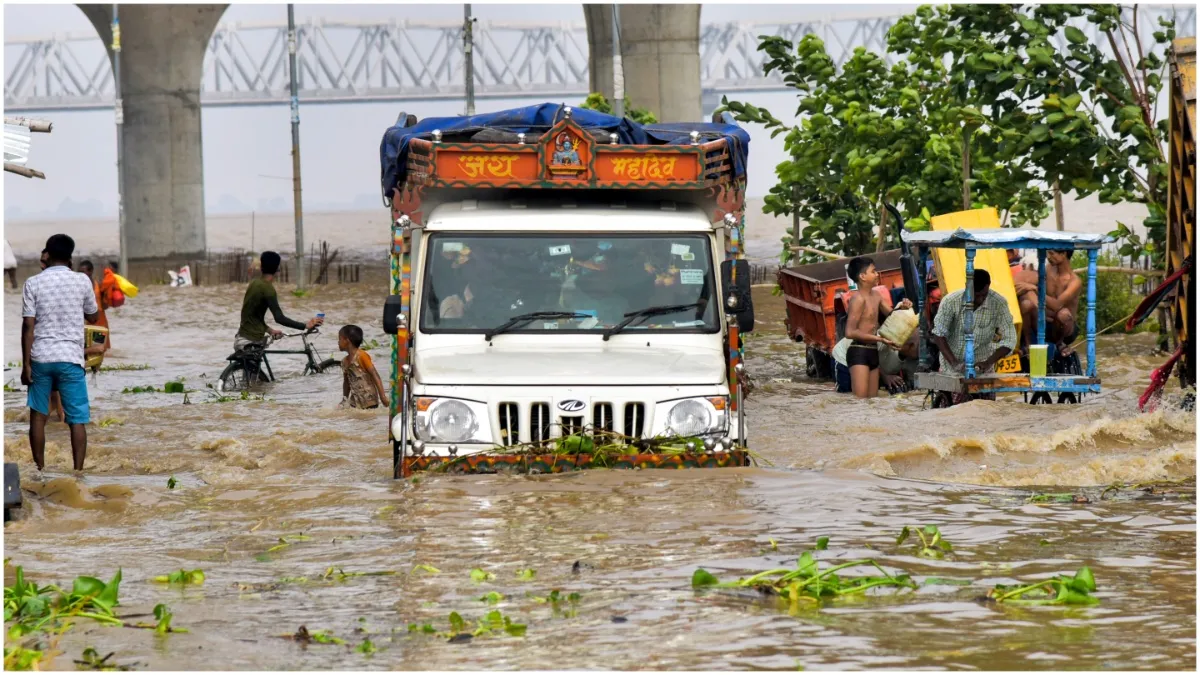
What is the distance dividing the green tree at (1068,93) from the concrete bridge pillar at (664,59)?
17367mm

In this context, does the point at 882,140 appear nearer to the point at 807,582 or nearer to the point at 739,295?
the point at 739,295

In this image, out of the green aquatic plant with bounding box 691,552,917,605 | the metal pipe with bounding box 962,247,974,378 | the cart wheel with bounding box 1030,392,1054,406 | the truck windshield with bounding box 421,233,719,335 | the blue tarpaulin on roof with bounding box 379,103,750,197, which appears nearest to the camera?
the green aquatic plant with bounding box 691,552,917,605

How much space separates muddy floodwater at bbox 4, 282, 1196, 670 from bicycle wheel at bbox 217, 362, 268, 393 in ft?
13.4

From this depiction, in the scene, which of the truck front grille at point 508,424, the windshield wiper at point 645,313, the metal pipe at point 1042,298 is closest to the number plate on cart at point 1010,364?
the metal pipe at point 1042,298

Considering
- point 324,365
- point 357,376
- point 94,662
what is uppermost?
point 357,376

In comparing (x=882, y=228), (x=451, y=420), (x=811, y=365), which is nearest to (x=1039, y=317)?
(x=811, y=365)

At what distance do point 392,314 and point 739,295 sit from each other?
Answer: 203 cm

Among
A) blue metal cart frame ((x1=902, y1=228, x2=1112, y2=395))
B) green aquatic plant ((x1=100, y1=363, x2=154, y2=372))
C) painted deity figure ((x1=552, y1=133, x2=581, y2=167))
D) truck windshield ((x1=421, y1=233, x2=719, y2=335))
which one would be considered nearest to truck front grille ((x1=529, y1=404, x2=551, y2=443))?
truck windshield ((x1=421, y1=233, x2=719, y2=335))

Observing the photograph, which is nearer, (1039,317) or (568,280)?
(568,280)

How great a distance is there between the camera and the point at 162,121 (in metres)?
48.1

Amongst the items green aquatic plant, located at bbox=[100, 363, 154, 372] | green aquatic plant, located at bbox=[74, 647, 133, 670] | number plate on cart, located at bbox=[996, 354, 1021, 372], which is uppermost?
number plate on cart, located at bbox=[996, 354, 1021, 372]

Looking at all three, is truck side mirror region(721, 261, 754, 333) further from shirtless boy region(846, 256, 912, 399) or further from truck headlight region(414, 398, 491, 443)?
shirtless boy region(846, 256, 912, 399)

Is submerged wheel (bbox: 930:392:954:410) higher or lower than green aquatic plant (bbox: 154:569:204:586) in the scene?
higher

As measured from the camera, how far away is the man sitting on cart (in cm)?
1450
